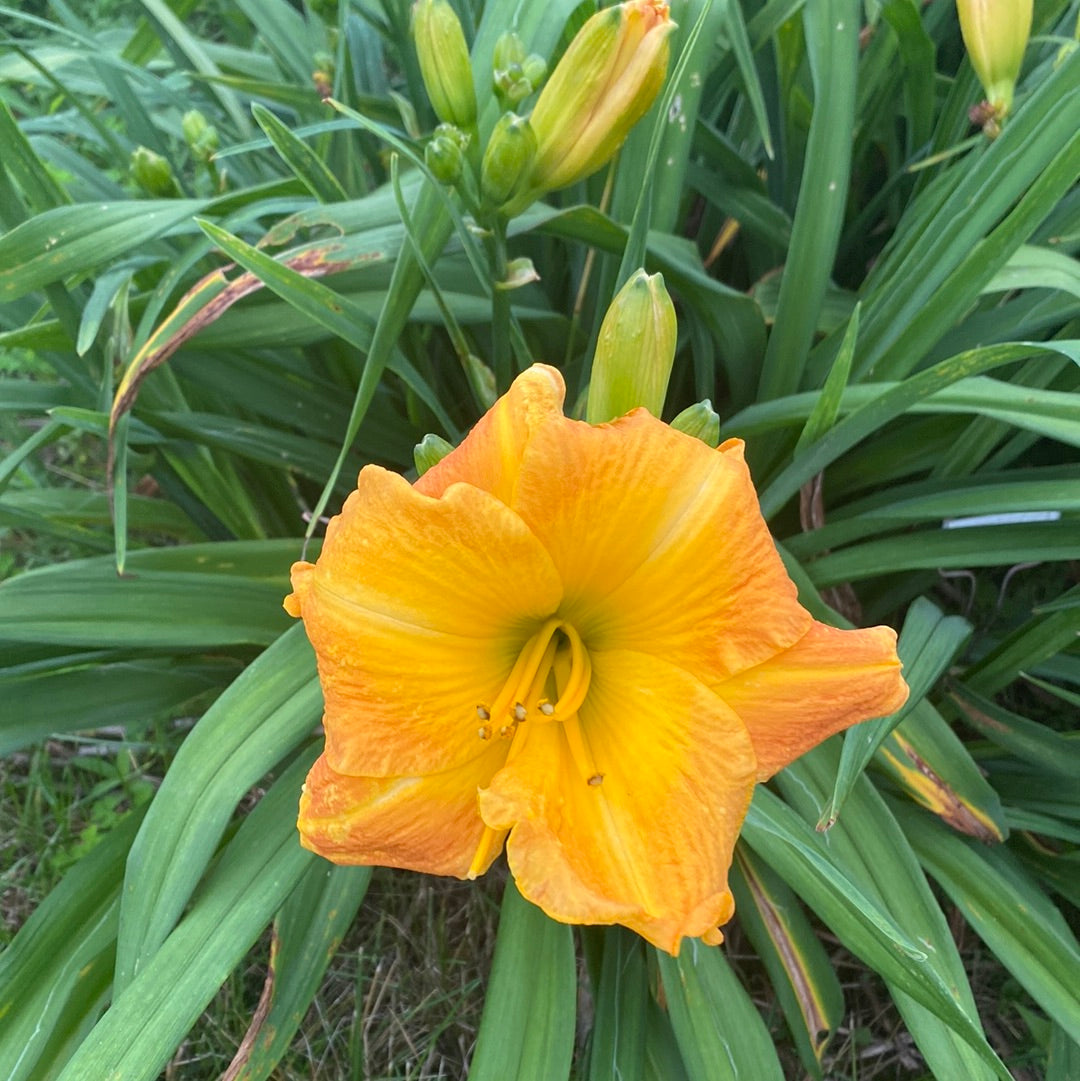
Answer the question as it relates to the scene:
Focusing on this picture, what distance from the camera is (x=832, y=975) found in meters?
0.95

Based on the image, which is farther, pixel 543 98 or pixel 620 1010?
pixel 620 1010

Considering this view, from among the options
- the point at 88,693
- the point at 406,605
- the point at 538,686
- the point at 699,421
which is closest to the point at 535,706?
the point at 538,686

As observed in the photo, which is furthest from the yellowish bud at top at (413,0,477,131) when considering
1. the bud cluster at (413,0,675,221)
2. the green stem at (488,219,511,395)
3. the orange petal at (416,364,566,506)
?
the orange petal at (416,364,566,506)

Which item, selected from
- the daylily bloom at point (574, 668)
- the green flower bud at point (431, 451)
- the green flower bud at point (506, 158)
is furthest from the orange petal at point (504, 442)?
the green flower bud at point (506, 158)

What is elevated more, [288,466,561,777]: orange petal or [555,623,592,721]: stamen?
[288,466,561,777]: orange petal

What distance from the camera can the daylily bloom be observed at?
1.77ft

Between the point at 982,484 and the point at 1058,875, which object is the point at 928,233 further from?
the point at 1058,875

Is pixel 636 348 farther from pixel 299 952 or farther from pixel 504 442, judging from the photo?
pixel 299 952

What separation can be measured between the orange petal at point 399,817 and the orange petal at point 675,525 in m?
0.17

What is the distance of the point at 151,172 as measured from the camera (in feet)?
3.39

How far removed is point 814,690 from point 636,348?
28cm

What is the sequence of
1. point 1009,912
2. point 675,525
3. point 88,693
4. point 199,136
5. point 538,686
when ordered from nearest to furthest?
1. point 675,525
2. point 538,686
3. point 1009,912
4. point 88,693
5. point 199,136

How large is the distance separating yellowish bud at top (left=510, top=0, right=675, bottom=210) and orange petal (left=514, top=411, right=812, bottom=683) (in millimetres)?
360

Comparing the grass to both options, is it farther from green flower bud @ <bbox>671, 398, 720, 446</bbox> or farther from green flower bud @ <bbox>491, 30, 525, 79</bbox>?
green flower bud @ <bbox>491, 30, 525, 79</bbox>
